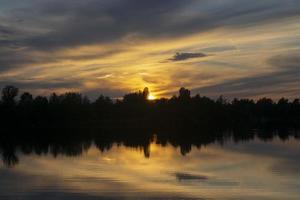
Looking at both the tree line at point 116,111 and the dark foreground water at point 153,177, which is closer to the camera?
the dark foreground water at point 153,177

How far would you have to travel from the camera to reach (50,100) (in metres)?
130

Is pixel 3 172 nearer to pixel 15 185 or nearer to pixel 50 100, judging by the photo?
pixel 15 185

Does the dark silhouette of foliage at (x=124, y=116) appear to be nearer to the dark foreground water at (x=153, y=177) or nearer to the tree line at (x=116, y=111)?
the tree line at (x=116, y=111)

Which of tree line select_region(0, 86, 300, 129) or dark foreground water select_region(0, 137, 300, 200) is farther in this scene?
tree line select_region(0, 86, 300, 129)

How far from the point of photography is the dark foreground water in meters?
21.9

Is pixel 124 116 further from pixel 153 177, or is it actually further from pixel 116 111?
pixel 153 177

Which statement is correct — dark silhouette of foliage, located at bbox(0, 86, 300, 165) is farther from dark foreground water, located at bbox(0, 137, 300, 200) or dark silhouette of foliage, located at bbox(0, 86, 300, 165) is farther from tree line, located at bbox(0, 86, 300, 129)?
dark foreground water, located at bbox(0, 137, 300, 200)

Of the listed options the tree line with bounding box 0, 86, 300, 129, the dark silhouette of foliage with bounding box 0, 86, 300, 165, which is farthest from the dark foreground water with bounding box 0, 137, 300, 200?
the tree line with bounding box 0, 86, 300, 129

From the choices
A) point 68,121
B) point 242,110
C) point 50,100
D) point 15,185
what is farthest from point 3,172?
point 242,110

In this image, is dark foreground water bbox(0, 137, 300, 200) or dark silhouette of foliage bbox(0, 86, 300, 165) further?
dark silhouette of foliage bbox(0, 86, 300, 165)

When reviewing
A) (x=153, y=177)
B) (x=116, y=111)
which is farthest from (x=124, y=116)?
(x=153, y=177)

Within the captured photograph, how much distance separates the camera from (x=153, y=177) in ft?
92.2

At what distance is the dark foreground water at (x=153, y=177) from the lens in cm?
2192

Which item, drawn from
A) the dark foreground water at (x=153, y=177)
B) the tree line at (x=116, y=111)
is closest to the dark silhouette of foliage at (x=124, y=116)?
the tree line at (x=116, y=111)
